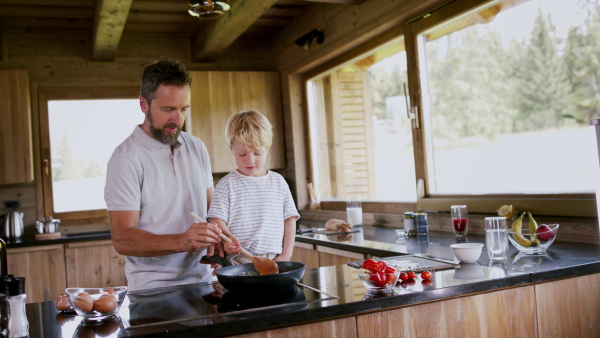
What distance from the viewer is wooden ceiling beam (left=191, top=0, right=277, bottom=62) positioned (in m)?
3.84

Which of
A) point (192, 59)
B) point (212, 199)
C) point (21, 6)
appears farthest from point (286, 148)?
point (212, 199)

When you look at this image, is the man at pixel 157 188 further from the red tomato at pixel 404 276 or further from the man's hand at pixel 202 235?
the red tomato at pixel 404 276

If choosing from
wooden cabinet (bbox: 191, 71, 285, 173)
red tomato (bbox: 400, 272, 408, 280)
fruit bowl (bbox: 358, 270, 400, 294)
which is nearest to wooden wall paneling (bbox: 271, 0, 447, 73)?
wooden cabinet (bbox: 191, 71, 285, 173)

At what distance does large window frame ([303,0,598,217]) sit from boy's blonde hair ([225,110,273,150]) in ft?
4.62

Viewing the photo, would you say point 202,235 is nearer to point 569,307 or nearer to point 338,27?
point 569,307

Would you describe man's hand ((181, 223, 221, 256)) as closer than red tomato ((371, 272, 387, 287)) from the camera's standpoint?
No

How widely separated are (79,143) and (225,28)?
6.10 feet

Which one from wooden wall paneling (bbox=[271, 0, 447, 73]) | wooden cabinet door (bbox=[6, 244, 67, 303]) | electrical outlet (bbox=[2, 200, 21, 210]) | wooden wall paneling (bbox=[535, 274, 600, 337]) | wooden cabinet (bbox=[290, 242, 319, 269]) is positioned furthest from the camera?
electrical outlet (bbox=[2, 200, 21, 210])

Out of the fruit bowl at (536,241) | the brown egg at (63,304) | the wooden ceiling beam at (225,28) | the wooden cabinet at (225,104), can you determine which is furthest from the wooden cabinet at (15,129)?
the fruit bowl at (536,241)

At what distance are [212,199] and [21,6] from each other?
10.4ft

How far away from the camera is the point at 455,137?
11.5ft

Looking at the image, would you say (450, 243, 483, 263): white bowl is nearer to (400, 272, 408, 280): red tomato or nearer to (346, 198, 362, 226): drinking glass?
(400, 272, 408, 280): red tomato

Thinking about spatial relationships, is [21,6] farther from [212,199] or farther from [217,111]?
[212,199]

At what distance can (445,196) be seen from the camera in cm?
341
